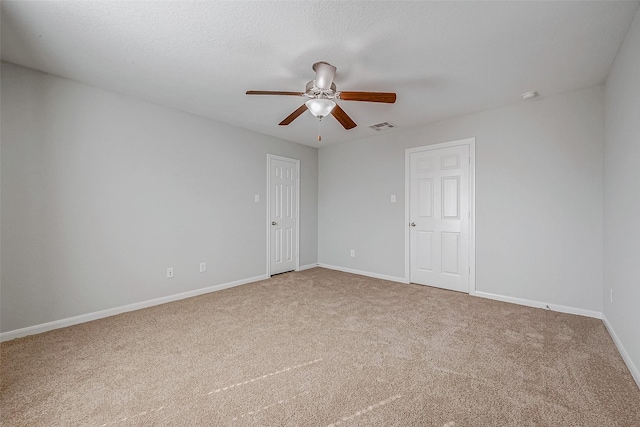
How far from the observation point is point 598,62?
2.40 m

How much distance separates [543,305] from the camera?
317 centimetres

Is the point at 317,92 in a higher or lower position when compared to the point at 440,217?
higher

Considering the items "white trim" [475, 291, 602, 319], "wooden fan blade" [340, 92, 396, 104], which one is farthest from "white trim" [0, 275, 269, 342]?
"white trim" [475, 291, 602, 319]

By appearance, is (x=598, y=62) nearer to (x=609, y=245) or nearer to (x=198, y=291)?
(x=609, y=245)

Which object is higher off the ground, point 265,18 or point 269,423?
point 265,18

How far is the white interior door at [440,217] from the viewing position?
3777 mm

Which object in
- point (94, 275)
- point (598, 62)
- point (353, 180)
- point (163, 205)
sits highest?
point (598, 62)

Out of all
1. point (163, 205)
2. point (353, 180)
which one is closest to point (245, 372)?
point (163, 205)

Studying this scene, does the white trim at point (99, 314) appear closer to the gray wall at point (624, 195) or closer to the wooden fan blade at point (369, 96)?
the wooden fan blade at point (369, 96)

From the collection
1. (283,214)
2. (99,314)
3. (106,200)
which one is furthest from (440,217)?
(99,314)

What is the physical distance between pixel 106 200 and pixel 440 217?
4.13 meters

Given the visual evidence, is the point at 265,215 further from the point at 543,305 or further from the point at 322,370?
the point at 543,305

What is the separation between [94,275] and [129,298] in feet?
1.45

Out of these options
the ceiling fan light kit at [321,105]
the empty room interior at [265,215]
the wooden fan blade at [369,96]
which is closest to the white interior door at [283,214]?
the empty room interior at [265,215]
